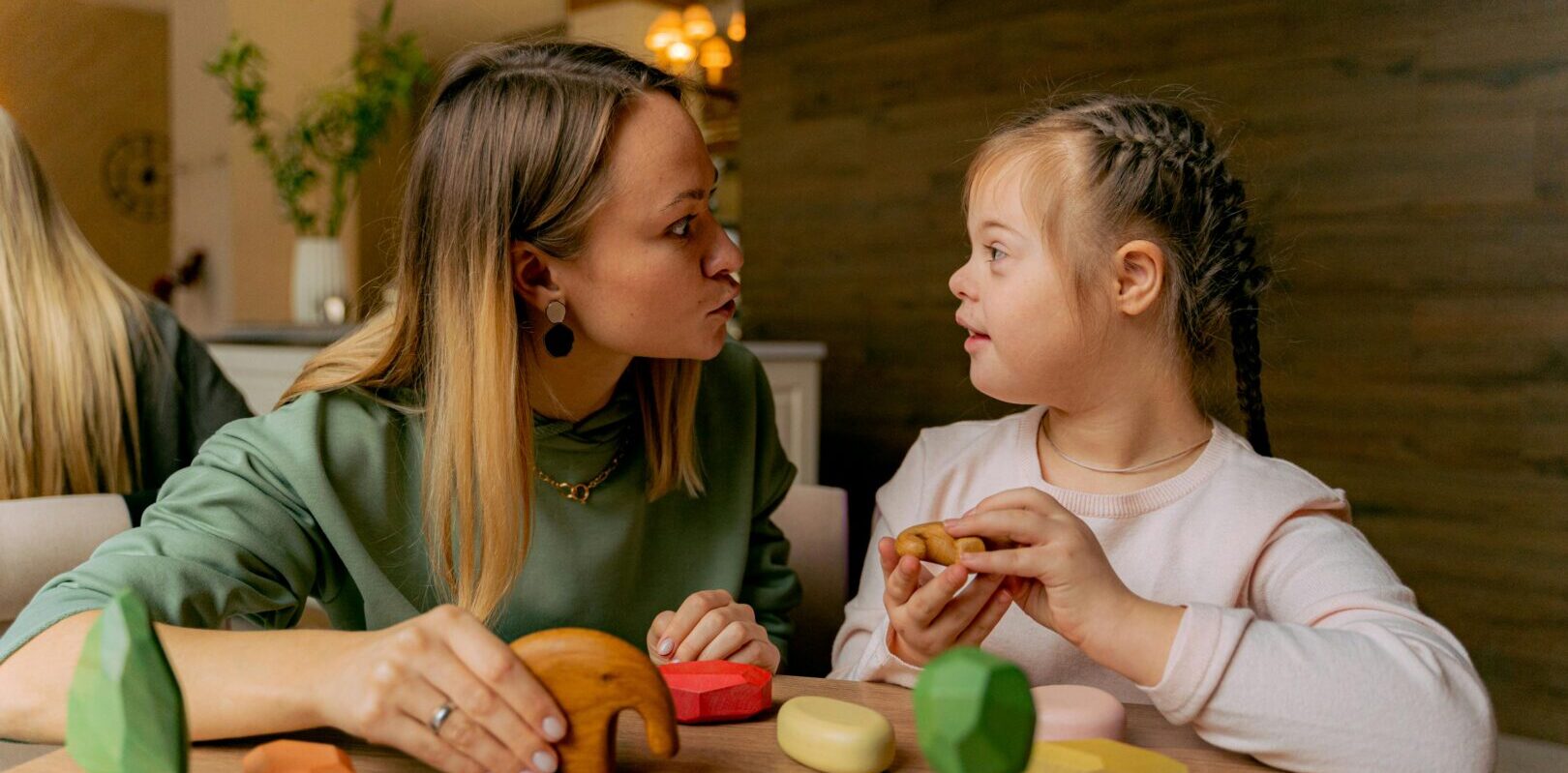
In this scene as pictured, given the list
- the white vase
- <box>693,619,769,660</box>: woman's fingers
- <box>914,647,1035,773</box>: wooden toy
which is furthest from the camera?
the white vase

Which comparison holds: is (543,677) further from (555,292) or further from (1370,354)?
(1370,354)

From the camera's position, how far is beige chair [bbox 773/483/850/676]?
5.03ft

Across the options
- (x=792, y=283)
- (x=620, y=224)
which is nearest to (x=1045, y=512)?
(x=620, y=224)

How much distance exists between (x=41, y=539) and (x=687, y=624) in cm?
79

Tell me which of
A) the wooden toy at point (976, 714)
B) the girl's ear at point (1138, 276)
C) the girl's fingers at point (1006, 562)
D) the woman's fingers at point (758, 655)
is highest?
the girl's ear at point (1138, 276)

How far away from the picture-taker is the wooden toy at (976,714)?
19.1 inches

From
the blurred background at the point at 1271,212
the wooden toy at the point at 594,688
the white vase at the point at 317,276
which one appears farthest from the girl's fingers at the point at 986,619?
the white vase at the point at 317,276

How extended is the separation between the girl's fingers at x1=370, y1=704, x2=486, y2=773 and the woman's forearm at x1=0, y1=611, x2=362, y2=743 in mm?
75

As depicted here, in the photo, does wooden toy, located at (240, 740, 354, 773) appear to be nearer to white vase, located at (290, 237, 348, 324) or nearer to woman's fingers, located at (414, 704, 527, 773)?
woman's fingers, located at (414, 704, 527, 773)

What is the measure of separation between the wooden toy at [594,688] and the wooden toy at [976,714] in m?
0.19

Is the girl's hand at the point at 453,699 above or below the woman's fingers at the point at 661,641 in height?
above

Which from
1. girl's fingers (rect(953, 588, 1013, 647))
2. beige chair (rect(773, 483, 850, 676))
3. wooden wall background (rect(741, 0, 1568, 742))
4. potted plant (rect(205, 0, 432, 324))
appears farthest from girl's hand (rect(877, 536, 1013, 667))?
potted plant (rect(205, 0, 432, 324))

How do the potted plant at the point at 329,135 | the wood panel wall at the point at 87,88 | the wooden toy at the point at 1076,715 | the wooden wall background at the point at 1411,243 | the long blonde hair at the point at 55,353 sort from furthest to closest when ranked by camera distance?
1. the wood panel wall at the point at 87,88
2. the potted plant at the point at 329,135
3. the wooden wall background at the point at 1411,243
4. the long blonde hair at the point at 55,353
5. the wooden toy at the point at 1076,715

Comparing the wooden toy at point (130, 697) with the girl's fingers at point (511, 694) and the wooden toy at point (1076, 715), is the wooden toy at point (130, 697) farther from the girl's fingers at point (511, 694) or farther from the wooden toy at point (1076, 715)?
the wooden toy at point (1076, 715)
